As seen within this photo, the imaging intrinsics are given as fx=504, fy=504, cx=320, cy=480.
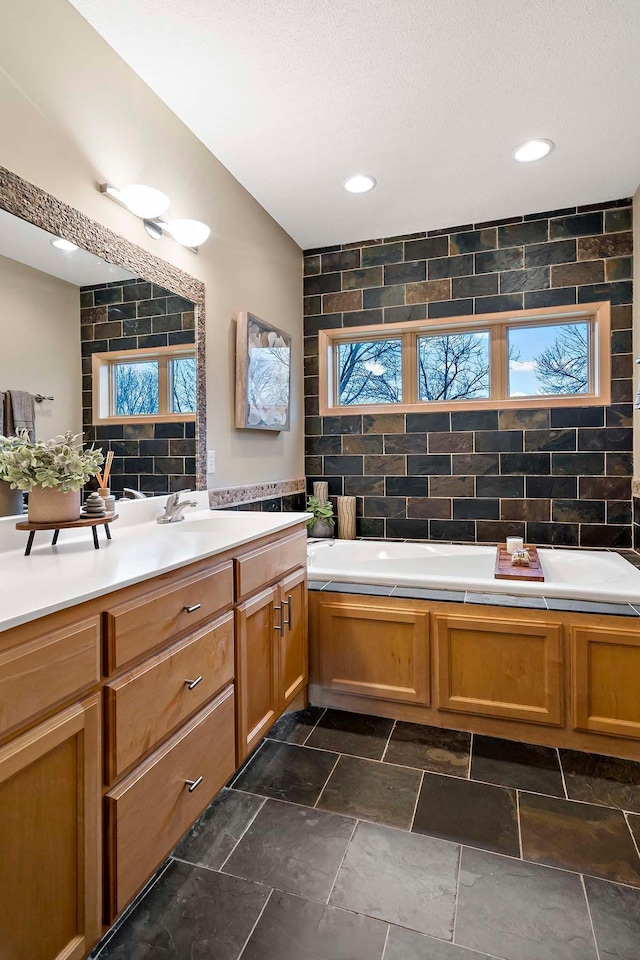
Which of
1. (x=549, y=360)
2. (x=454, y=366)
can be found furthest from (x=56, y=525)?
(x=549, y=360)

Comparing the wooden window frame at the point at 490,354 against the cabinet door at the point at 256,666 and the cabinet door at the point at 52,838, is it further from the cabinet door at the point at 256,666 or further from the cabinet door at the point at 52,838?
the cabinet door at the point at 52,838

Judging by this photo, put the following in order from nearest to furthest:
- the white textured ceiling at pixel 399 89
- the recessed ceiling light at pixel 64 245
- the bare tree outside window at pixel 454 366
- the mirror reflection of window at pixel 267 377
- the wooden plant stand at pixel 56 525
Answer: the wooden plant stand at pixel 56 525 < the recessed ceiling light at pixel 64 245 < the white textured ceiling at pixel 399 89 < the mirror reflection of window at pixel 267 377 < the bare tree outside window at pixel 454 366

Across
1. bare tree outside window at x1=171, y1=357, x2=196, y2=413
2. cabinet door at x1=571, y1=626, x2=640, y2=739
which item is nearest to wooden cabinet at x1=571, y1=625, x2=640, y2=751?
cabinet door at x1=571, y1=626, x2=640, y2=739

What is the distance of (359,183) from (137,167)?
1.27m

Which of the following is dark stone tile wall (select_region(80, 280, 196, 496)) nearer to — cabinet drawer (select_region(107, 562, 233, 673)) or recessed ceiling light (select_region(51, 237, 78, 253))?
recessed ceiling light (select_region(51, 237, 78, 253))

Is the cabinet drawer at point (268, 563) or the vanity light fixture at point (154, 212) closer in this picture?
the cabinet drawer at point (268, 563)

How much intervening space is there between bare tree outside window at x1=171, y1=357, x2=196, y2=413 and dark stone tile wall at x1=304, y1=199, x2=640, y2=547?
1462mm

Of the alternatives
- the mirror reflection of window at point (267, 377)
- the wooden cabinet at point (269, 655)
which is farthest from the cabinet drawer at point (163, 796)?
the mirror reflection of window at point (267, 377)

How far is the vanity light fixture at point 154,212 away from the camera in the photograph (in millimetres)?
1902

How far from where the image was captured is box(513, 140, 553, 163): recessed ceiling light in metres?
2.44

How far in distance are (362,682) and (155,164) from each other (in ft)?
8.00

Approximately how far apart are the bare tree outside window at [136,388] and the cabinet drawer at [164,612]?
784mm

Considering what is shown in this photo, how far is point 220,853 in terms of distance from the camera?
1.50 metres

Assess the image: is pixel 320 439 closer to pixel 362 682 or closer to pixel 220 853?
pixel 362 682
